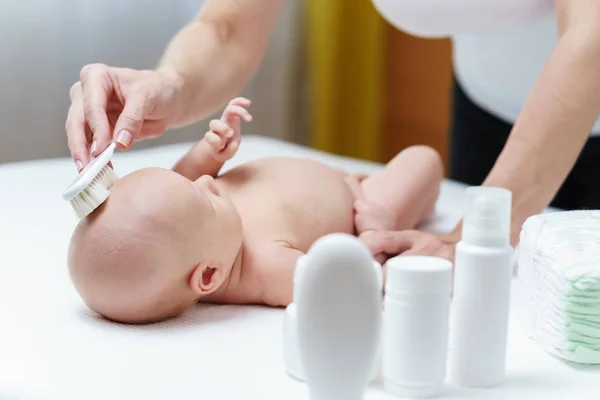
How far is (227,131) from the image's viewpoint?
1.22 meters

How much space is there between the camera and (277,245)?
117 centimetres

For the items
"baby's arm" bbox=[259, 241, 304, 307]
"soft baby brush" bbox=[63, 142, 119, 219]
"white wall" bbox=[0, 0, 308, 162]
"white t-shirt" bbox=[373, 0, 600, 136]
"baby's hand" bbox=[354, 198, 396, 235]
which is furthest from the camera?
"white wall" bbox=[0, 0, 308, 162]

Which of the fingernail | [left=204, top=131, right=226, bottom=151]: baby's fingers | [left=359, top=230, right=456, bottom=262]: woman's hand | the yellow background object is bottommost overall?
the yellow background object

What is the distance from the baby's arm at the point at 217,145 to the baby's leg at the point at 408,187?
10.4 inches

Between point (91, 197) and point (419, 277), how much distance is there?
1.36ft

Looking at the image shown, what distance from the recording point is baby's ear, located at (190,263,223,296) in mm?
1027

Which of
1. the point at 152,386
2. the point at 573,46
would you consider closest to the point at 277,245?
the point at 152,386

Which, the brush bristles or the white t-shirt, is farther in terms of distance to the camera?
the white t-shirt

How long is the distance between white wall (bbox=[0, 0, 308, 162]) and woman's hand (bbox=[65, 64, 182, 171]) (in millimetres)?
1018

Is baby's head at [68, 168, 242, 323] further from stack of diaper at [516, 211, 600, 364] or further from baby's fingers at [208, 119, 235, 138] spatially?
stack of diaper at [516, 211, 600, 364]

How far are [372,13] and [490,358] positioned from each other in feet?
7.08

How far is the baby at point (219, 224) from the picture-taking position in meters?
0.98

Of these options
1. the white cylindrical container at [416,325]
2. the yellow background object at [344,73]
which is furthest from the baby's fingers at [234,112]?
the yellow background object at [344,73]

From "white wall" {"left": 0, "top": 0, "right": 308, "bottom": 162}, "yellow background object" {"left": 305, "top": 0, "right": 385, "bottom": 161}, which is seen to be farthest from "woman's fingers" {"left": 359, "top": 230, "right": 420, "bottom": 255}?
"yellow background object" {"left": 305, "top": 0, "right": 385, "bottom": 161}
